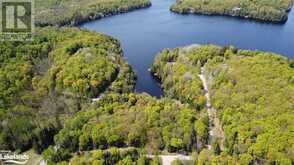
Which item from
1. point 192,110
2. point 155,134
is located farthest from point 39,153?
point 192,110

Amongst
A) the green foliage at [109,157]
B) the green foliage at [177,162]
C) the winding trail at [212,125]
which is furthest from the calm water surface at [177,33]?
the green foliage at [177,162]

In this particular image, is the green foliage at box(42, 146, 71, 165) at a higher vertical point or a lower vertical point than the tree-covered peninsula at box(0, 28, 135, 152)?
lower

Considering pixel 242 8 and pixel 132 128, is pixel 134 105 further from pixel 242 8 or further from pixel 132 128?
pixel 242 8

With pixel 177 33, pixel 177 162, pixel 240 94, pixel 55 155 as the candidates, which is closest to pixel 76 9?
pixel 177 33

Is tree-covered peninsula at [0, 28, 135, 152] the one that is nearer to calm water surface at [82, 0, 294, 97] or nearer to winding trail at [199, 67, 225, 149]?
calm water surface at [82, 0, 294, 97]

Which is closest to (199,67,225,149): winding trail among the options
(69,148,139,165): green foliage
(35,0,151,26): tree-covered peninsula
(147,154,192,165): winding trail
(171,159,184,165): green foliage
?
(147,154,192,165): winding trail
